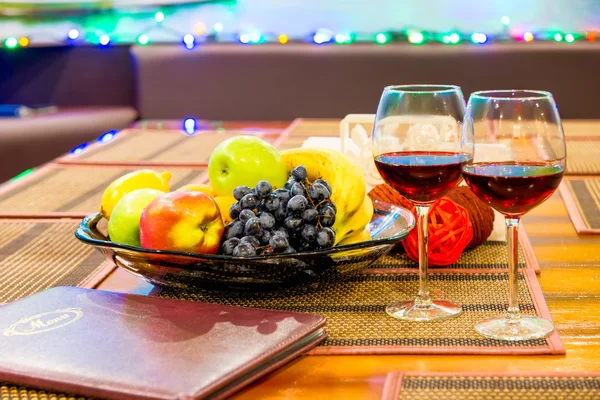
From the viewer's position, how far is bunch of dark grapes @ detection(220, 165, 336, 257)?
0.76 m

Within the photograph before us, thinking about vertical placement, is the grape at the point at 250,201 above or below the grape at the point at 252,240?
above

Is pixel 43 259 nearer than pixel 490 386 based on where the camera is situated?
No

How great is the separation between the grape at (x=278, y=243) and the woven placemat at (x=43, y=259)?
0.27m

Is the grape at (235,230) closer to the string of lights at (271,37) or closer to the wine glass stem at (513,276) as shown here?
the wine glass stem at (513,276)

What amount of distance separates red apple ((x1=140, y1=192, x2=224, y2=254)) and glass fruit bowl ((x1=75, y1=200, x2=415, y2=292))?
0.09 ft

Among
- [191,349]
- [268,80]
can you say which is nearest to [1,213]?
[191,349]

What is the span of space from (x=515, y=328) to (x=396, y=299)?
142mm

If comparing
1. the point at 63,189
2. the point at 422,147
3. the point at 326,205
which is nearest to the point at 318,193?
the point at 326,205

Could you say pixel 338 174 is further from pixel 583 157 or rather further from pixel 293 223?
pixel 583 157

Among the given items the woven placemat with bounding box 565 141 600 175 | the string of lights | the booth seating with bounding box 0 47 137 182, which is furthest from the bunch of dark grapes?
the booth seating with bounding box 0 47 137 182

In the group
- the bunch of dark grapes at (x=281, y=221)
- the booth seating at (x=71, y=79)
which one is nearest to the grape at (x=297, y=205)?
the bunch of dark grapes at (x=281, y=221)

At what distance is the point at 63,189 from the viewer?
1450 millimetres

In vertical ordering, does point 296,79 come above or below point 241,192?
below

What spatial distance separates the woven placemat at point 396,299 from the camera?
27.4 inches
